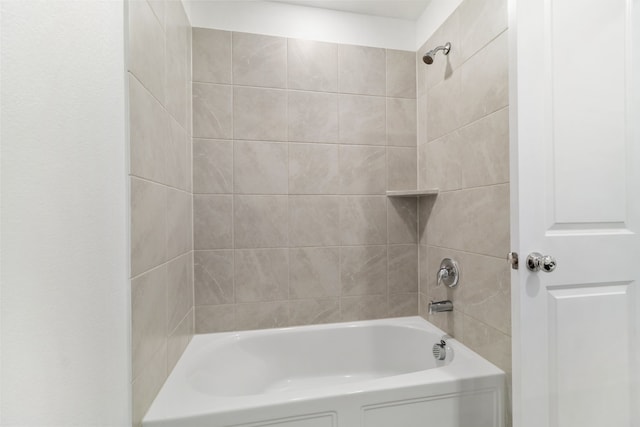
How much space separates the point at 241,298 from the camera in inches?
66.2

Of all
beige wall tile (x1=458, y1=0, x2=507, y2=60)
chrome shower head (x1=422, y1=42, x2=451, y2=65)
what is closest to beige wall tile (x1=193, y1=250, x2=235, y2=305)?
chrome shower head (x1=422, y1=42, x2=451, y2=65)

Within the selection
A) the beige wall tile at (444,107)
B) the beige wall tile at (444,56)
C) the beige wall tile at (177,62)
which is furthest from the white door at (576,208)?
the beige wall tile at (177,62)

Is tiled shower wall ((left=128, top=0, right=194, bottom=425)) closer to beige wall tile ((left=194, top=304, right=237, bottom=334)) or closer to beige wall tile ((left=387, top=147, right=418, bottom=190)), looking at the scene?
beige wall tile ((left=194, top=304, right=237, bottom=334))

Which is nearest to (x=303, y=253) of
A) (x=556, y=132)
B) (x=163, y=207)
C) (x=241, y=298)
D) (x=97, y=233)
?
(x=241, y=298)

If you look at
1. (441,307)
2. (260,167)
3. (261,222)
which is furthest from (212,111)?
(441,307)

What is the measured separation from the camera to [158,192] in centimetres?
108

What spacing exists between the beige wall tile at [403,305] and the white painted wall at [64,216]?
56.3 inches

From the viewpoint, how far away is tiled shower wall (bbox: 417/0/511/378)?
1.19m

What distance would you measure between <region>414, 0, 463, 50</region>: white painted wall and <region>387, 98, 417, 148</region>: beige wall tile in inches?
14.8

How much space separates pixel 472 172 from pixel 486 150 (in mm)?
126

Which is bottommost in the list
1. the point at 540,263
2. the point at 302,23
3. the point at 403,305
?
the point at 403,305

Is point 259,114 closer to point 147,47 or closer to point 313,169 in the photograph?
point 313,169

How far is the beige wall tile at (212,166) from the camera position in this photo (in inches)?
63.9

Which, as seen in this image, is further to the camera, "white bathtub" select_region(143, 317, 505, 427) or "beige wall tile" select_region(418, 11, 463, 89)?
"beige wall tile" select_region(418, 11, 463, 89)
